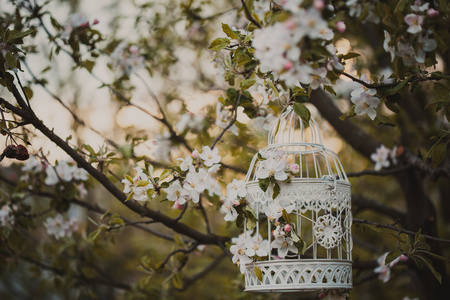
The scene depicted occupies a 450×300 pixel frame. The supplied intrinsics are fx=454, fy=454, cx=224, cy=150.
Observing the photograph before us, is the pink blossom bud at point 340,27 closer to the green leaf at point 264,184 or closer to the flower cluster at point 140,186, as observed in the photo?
the green leaf at point 264,184

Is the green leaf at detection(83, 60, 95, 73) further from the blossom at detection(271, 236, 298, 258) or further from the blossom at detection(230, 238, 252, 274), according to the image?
the blossom at detection(271, 236, 298, 258)

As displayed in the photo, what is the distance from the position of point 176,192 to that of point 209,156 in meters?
0.19

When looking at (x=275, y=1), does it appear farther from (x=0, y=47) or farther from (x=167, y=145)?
(x=167, y=145)

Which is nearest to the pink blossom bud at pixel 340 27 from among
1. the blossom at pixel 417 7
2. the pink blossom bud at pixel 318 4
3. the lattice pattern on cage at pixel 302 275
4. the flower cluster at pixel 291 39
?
the flower cluster at pixel 291 39

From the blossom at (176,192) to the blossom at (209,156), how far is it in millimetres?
135

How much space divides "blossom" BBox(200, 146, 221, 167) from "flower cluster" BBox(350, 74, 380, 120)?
559 mm

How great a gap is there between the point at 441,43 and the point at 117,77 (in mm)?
1894

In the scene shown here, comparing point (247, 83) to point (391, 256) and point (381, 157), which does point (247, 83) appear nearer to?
point (391, 256)

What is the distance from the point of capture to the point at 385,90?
1701mm

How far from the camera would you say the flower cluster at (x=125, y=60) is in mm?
2768

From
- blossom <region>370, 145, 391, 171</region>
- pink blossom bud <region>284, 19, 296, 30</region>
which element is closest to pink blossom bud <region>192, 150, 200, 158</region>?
pink blossom bud <region>284, 19, 296, 30</region>

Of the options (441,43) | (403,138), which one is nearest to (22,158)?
(441,43)

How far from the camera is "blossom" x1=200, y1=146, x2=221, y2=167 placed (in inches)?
68.8

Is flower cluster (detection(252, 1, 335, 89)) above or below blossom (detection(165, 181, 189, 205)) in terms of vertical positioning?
above
